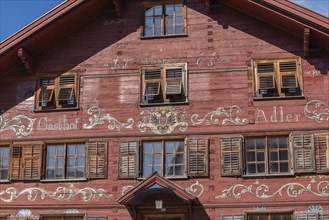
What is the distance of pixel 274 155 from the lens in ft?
79.2

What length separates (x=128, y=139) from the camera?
25328mm

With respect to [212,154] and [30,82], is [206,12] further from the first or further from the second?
[30,82]

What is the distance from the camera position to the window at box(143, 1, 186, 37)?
26578 millimetres

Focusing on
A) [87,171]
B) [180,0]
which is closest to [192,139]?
[87,171]

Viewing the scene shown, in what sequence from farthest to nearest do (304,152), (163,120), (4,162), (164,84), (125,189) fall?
(4,162), (164,84), (163,120), (125,189), (304,152)

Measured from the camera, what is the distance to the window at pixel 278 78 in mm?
24656

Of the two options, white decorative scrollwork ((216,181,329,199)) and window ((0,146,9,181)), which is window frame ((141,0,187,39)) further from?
window ((0,146,9,181))

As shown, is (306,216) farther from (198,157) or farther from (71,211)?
(71,211)

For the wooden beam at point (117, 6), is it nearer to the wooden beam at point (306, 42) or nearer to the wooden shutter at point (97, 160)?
the wooden shutter at point (97, 160)

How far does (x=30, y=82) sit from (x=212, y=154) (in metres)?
7.96

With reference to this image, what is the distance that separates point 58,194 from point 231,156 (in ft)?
21.8

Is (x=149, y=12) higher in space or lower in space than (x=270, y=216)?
higher

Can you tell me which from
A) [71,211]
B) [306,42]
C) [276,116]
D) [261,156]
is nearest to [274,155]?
[261,156]

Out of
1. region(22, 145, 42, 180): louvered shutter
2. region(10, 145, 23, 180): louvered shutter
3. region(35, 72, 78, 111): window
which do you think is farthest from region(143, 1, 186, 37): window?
region(10, 145, 23, 180): louvered shutter
